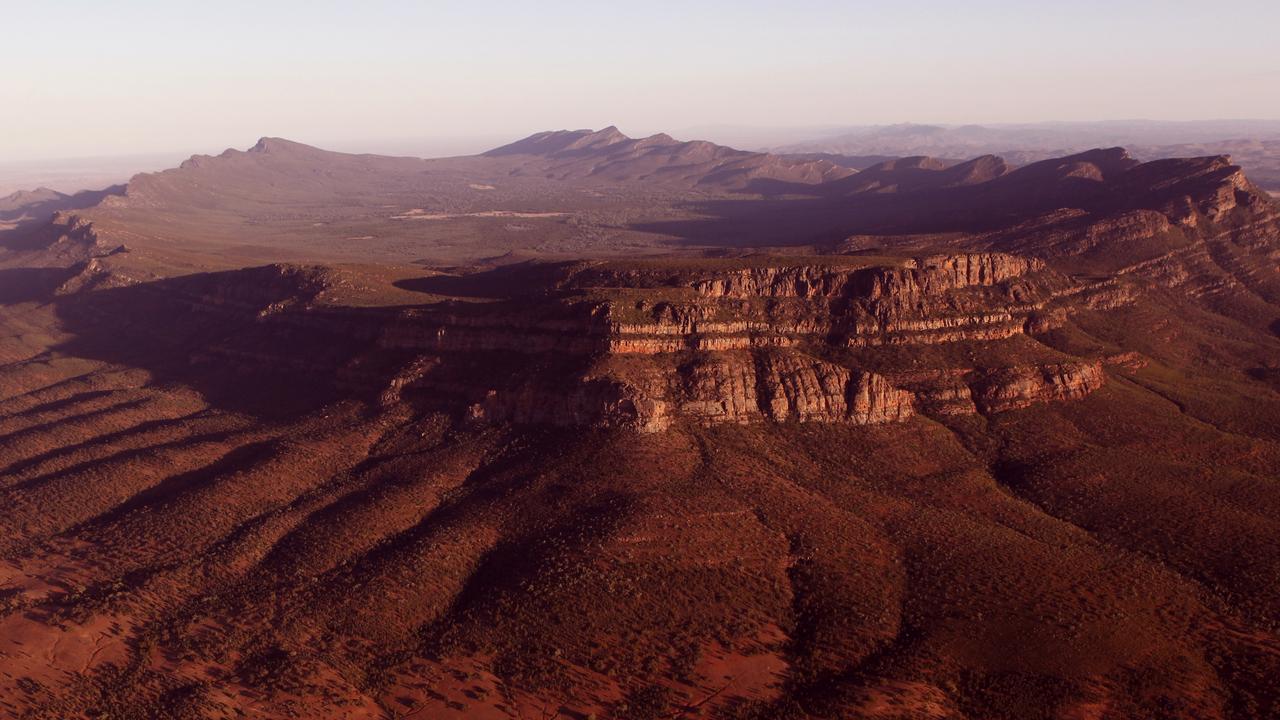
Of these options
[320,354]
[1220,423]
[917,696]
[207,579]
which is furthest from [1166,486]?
[320,354]

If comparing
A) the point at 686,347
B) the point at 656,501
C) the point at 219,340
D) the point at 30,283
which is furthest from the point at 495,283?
the point at 30,283

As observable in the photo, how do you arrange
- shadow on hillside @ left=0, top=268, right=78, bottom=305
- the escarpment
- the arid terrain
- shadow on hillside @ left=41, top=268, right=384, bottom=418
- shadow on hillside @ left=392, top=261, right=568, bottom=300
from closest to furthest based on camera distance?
the arid terrain, the escarpment, shadow on hillside @ left=41, top=268, right=384, bottom=418, shadow on hillside @ left=392, top=261, right=568, bottom=300, shadow on hillside @ left=0, top=268, right=78, bottom=305

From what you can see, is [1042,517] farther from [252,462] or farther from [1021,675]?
[252,462]

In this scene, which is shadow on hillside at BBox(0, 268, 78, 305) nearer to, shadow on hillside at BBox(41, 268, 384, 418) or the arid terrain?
shadow on hillside at BBox(41, 268, 384, 418)

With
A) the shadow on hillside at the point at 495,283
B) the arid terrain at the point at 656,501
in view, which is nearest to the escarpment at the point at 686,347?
the arid terrain at the point at 656,501

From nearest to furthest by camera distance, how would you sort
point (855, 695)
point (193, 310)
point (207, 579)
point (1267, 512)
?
point (855, 695) → point (207, 579) → point (1267, 512) → point (193, 310)

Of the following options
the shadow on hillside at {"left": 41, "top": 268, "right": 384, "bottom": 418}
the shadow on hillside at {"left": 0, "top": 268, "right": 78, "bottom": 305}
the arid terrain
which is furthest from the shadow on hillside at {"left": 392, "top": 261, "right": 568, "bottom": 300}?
the shadow on hillside at {"left": 0, "top": 268, "right": 78, "bottom": 305}
